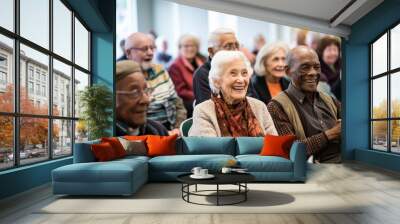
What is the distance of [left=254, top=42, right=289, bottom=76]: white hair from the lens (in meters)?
8.80

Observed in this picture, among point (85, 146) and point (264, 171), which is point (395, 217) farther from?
point (85, 146)

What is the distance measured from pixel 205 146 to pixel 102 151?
77.7 inches

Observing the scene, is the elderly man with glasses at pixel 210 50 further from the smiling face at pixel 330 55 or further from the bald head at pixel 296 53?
the smiling face at pixel 330 55

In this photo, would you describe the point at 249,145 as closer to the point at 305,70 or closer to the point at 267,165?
the point at 267,165

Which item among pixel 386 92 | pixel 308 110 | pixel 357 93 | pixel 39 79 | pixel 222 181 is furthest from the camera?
pixel 357 93

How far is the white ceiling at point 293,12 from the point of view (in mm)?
8086

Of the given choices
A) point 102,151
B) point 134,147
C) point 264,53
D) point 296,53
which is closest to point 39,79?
point 102,151

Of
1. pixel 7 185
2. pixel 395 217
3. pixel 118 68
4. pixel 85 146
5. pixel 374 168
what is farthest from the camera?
pixel 118 68

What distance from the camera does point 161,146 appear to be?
22.1ft

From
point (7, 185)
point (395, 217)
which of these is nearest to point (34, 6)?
point (7, 185)

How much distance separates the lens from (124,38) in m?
8.73

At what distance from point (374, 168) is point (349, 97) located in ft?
6.32

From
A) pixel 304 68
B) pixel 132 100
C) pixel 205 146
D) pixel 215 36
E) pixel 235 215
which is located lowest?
pixel 235 215

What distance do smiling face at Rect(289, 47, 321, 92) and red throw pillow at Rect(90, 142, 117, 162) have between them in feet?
15.9
